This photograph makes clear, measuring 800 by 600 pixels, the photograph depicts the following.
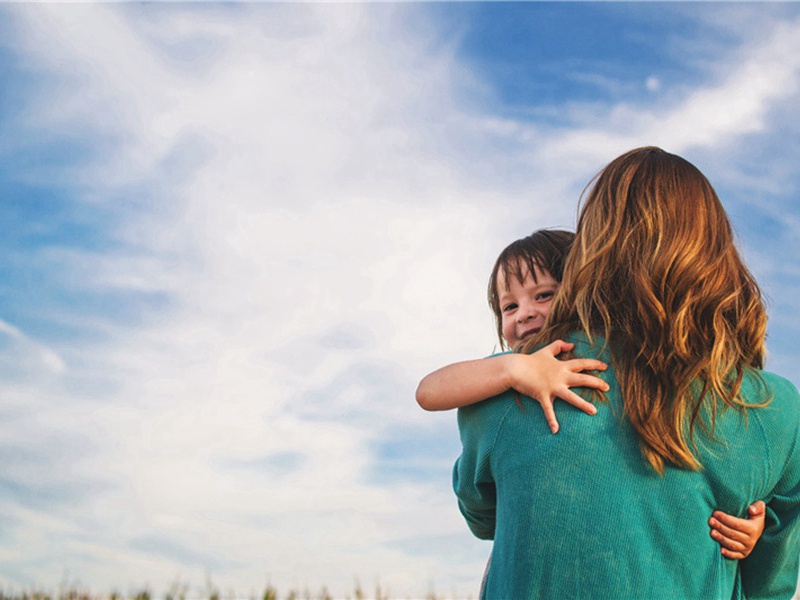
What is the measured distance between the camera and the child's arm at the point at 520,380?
293cm

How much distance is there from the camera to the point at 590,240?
3.28m

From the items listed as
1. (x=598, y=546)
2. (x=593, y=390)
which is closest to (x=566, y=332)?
(x=593, y=390)

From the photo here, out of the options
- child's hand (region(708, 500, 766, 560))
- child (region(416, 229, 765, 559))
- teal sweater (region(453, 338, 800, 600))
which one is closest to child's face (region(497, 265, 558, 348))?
child (region(416, 229, 765, 559))

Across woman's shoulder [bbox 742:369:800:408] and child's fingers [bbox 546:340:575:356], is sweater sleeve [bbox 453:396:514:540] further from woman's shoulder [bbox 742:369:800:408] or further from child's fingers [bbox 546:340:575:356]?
woman's shoulder [bbox 742:369:800:408]

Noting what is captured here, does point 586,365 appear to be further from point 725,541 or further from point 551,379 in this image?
point 725,541

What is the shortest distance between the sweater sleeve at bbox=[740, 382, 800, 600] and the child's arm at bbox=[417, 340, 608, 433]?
704 millimetres

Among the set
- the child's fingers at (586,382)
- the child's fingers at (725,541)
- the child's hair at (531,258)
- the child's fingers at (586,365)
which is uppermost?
the child's hair at (531,258)

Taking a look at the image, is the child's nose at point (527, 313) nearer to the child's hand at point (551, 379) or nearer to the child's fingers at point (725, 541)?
the child's hand at point (551, 379)

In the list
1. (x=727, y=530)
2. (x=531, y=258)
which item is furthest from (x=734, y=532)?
(x=531, y=258)

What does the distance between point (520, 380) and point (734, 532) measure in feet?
2.85

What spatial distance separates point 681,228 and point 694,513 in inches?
39.7

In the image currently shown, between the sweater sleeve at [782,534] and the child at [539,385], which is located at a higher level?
the child at [539,385]

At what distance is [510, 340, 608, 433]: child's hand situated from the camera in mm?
2920

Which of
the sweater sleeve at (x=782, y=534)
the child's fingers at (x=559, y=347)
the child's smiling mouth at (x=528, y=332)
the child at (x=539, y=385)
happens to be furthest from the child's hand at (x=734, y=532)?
the child's smiling mouth at (x=528, y=332)
